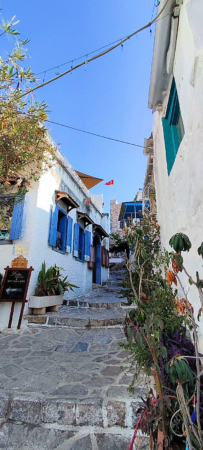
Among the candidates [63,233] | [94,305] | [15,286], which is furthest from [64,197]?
[94,305]

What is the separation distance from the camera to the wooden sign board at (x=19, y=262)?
5.06 m

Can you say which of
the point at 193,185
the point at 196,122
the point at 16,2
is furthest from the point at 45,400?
the point at 16,2

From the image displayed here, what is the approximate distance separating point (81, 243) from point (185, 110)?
6.98 m

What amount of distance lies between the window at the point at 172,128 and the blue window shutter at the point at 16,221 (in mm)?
3679

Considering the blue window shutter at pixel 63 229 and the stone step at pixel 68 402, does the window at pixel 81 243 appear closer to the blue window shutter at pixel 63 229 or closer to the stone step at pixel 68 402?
the blue window shutter at pixel 63 229

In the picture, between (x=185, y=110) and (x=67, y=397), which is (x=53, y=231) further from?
(x=185, y=110)

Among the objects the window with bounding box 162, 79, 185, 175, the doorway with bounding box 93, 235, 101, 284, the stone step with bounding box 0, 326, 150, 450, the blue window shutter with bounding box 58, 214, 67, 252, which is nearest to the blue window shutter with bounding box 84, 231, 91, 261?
the blue window shutter with bounding box 58, 214, 67, 252

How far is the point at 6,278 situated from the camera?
190 inches

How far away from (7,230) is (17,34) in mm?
3932

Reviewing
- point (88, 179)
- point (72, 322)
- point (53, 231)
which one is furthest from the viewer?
point (88, 179)

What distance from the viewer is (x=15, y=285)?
15.7 ft

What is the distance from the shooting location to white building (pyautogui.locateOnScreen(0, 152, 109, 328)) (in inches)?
203

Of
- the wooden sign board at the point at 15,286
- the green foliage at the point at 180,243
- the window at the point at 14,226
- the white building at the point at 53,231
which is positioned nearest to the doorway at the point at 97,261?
the white building at the point at 53,231

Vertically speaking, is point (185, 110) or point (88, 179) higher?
point (88, 179)
